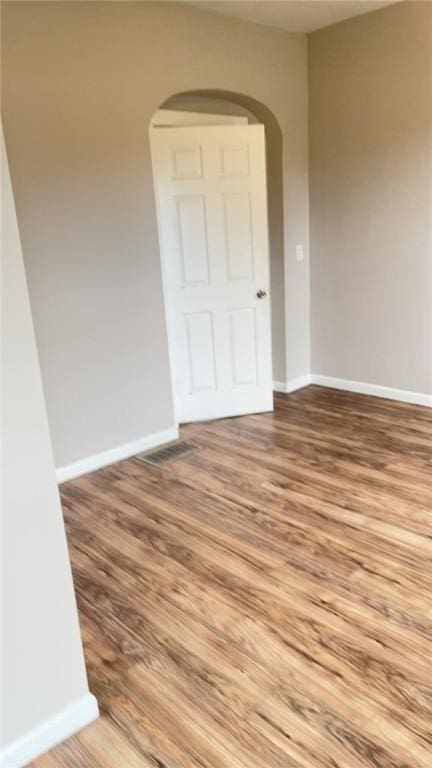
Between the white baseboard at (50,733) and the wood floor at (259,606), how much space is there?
0.11 feet

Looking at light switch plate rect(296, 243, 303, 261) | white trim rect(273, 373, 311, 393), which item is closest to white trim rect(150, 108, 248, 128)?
light switch plate rect(296, 243, 303, 261)

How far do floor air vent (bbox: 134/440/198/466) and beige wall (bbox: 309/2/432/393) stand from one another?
1.73 meters

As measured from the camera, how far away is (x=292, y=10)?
371 cm

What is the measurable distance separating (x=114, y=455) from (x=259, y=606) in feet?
5.73

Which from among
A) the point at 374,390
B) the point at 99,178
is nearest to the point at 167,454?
the point at 99,178

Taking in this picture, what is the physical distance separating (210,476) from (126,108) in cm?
229

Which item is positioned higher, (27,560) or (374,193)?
(374,193)

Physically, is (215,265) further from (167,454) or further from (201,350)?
(167,454)

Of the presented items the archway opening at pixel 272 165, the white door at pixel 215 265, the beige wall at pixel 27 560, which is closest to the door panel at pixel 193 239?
the white door at pixel 215 265

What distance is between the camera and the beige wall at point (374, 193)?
3844 millimetres

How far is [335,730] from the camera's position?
5.32ft

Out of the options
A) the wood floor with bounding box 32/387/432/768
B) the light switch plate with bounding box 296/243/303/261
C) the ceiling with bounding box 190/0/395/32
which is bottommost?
the wood floor with bounding box 32/387/432/768

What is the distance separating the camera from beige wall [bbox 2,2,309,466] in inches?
116

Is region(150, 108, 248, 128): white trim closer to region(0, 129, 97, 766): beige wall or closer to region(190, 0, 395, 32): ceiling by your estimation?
region(190, 0, 395, 32): ceiling
